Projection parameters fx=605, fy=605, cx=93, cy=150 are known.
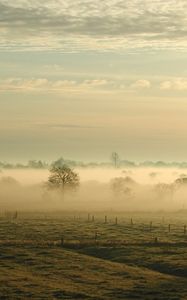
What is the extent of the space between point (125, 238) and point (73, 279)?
3440 cm

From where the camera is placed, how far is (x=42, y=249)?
8525 cm

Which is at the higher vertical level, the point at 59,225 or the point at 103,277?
the point at 59,225

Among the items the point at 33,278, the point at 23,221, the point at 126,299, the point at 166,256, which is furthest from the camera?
the point at 23,221

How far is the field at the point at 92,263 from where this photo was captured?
2392 inches

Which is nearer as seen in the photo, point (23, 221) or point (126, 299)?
point (126, 299)

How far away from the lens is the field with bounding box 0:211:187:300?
2392 inches

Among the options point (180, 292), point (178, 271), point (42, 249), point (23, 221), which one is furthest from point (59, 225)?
point (180, 292)

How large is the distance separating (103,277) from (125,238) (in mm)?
32647

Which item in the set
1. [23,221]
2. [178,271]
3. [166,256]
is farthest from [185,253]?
[23,221]

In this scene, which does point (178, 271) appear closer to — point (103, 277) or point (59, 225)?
point (103, 277)

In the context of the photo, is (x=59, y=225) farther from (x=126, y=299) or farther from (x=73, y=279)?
(x=126, y=299)

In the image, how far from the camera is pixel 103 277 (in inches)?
2692

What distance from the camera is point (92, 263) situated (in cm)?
7644

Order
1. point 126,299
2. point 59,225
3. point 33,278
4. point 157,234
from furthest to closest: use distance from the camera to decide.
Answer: point 59,225 → point 157,234 → point 33,278 → point 126,299
